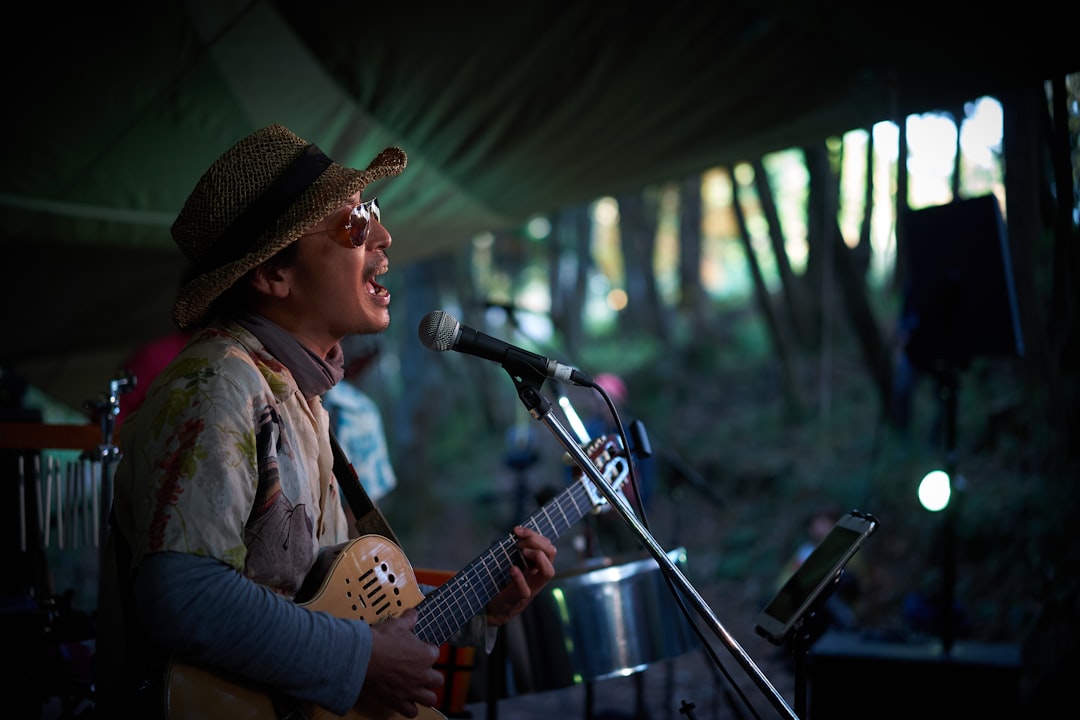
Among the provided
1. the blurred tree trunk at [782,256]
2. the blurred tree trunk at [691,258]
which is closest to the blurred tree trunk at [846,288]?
the blurred tree trunk at [782,256]

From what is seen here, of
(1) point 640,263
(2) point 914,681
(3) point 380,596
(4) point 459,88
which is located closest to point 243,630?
(3) point 380,596

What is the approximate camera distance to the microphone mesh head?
192cm

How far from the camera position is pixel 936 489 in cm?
363

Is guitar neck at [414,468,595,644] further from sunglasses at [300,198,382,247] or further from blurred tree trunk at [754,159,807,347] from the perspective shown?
blurred tree trunk at [754,159,807,347]

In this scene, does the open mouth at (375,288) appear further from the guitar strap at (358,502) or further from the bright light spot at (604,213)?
the bright light spot at (604,213)

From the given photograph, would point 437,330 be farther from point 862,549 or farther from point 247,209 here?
point 862,549

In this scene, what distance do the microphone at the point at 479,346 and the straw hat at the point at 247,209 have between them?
35cm

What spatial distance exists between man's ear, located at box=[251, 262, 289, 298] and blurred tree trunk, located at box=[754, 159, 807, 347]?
4.69m

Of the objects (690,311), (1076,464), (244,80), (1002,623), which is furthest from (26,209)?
(690,311)

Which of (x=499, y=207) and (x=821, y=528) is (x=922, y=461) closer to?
(x=821, y=528)

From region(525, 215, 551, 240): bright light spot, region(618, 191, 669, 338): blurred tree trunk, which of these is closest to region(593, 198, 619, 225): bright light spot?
region(525, 215, 551, 240): bright light spot

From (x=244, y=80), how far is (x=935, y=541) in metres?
5.77

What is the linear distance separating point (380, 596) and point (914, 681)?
104 inches

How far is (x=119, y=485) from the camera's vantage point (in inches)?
69.5
